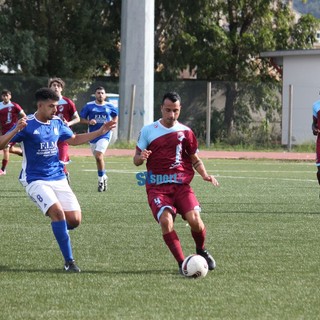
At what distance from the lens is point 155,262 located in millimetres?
10703

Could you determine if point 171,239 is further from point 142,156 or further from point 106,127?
point 106,127

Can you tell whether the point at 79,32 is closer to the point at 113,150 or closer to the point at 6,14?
the point at 6,14

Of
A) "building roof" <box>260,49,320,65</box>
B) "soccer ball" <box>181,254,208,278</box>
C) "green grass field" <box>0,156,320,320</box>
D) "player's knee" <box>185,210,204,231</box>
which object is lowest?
"green grass field" <box>0,156,320,320</box>

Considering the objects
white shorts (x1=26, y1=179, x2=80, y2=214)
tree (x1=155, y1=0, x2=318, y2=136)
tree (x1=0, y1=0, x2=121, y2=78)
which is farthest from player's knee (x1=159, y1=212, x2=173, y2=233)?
tree (x1=155, y1=0, x2=318, y2=136)

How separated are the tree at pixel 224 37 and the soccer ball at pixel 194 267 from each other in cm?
3367

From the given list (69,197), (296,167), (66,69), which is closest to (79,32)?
(66,69)

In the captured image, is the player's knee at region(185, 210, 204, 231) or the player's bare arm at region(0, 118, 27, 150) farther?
the player's knee at region(185, 210, 204, 231)

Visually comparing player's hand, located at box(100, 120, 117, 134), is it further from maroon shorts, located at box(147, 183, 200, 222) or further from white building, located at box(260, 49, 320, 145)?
white building, located at box(260, 49, 320, 145)

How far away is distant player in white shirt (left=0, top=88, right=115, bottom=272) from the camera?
33.7 feet

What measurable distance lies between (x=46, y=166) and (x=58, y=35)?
3184 cm

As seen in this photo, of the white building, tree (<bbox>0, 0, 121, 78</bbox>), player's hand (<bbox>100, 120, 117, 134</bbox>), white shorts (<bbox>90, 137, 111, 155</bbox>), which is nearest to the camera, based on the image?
player's hand (<bbox>100, 120, 117, 134</bbox>)

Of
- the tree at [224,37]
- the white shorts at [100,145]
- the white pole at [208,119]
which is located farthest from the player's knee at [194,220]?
the tree at [224,37]

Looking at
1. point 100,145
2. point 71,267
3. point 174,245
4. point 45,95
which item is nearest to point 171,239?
point 174,245

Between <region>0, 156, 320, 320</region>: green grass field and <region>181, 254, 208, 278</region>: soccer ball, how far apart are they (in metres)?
0.08
